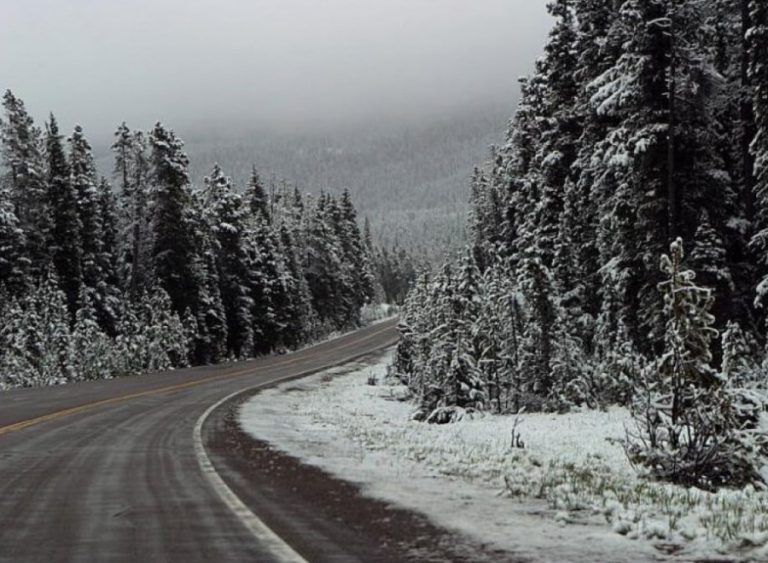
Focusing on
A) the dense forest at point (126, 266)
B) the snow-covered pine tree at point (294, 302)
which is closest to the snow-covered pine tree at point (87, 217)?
the dense forest at point (126, 266)

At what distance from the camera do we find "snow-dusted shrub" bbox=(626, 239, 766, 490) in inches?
430

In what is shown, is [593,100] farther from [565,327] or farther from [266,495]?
[266,495]

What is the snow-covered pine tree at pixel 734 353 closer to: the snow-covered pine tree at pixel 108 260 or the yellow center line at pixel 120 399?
the yellow center line at pixel 120 399

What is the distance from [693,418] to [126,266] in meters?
47.0

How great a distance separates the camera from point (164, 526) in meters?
7.02

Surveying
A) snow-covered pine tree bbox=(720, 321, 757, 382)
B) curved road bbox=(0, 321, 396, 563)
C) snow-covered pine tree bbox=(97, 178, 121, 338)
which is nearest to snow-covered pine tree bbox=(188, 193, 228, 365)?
snow-covered pine tree bbox=(97, 178, 121, 338)

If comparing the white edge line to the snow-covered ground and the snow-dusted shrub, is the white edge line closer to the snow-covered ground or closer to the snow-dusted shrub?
the snow-covered ground

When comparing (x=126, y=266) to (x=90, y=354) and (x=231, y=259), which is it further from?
(x=90, y=354)

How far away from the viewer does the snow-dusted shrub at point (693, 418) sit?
1092 centimetres

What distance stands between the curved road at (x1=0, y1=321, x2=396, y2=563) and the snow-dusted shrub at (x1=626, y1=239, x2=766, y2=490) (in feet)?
22.4

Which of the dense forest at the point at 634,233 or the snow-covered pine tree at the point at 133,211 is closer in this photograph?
the dense forest at the point at 634,233

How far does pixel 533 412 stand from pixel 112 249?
40345mm

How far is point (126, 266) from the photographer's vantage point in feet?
171

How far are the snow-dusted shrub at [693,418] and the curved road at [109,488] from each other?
683cm
